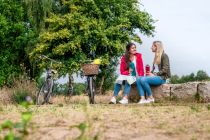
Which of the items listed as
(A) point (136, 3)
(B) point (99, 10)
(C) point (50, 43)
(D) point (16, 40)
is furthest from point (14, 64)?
(A) point (136, 3)

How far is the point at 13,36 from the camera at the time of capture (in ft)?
121

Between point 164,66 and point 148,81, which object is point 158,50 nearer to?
point 164,66

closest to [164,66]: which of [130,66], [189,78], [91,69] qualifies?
[130,66]

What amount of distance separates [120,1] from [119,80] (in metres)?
23.4

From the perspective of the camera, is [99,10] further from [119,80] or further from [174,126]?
[174,126]

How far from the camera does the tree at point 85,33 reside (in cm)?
3173

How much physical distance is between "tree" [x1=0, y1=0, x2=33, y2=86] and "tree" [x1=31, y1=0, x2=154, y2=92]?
2.68 m

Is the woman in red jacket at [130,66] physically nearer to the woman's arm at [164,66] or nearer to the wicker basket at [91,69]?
the woman's arm at [164,66]

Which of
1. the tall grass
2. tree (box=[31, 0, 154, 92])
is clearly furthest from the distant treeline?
the tall grass

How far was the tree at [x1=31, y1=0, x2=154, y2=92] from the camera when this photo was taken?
31.7m

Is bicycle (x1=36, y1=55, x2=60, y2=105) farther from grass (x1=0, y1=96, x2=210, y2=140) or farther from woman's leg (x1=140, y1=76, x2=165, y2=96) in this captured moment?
grass (x1=0, y1=96, x2=210, y2=140)

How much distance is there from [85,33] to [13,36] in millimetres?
7867

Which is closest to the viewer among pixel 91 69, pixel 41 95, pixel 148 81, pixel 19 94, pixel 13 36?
pixel 148 81

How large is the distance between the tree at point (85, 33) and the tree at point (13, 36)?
268 cm
